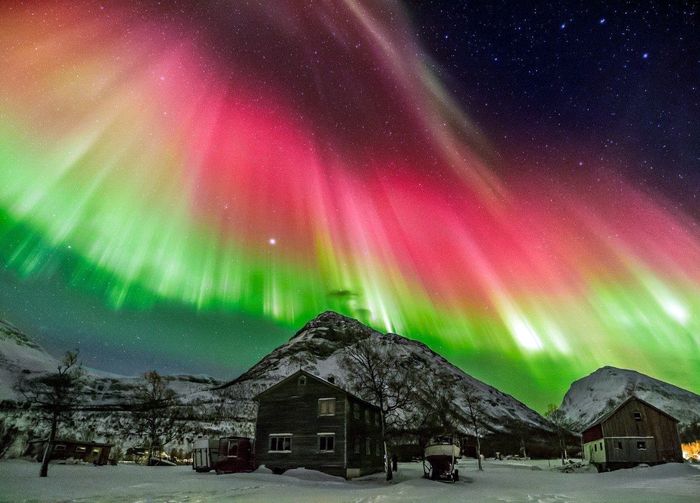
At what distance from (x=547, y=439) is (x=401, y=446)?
103534 mm

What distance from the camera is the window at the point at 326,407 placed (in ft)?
133

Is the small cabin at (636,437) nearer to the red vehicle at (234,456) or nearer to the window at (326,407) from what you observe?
the window at (326,407)

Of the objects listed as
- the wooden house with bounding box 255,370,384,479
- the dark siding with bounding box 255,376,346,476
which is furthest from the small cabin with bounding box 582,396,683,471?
the dark siding with bounding box 255,376,346,476

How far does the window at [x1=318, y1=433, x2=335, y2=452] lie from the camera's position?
39406mm

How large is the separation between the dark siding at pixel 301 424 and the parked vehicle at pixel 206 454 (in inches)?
202

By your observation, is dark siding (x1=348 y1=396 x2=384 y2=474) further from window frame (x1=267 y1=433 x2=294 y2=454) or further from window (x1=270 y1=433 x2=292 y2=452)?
window (x1=270 y1=433 x2=292 y2=452)

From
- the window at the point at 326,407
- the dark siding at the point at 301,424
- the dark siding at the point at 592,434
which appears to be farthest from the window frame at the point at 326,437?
the dark siding at the point at 592,434

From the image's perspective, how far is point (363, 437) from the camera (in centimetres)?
4388

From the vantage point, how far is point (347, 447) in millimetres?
39031

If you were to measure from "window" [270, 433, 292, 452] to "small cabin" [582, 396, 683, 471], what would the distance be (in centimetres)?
3798

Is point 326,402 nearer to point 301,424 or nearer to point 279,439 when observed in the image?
point 301,424

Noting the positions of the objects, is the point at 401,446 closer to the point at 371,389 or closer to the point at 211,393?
the point at 371,389

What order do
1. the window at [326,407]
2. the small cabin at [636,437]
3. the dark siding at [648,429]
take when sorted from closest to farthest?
the window at [326,407] < the dark siding at [648,429] < the small cabin at [636,437]

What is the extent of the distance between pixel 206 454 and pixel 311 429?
11876mm
